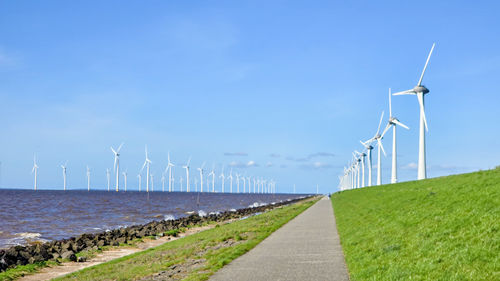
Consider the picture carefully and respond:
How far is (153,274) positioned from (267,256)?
3.78m

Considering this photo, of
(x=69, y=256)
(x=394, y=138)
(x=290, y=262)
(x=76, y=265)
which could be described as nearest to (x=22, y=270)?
(x=76, y=265)

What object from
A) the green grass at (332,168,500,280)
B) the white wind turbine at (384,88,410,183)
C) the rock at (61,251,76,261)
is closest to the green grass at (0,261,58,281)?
the rock at (61,251,76,261)

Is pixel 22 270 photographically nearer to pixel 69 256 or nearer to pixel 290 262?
pixel 69 256

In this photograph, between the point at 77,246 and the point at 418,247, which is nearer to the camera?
the point at 418,247

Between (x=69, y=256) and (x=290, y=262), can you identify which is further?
(x=69, y=256)

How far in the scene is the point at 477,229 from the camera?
12.0m

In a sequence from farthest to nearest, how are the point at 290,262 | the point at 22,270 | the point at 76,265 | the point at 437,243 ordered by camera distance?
the point at 76,265 → the point at 22,270 → the point at 290,262 → the point at 437,243

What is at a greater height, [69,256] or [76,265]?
[69,256]

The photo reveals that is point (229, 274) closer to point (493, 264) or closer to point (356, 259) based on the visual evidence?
point (356, 259)

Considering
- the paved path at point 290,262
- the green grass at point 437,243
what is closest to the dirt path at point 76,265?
the paved path at point 290,262

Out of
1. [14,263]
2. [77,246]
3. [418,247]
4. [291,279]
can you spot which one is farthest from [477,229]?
[77,246]

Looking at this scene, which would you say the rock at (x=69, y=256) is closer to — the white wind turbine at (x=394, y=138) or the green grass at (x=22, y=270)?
the green grass at (x=22, y=270)

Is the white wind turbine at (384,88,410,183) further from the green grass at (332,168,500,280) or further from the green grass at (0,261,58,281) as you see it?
the green grass at (0,261,58,281)

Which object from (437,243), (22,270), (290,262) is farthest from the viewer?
(22,270)
